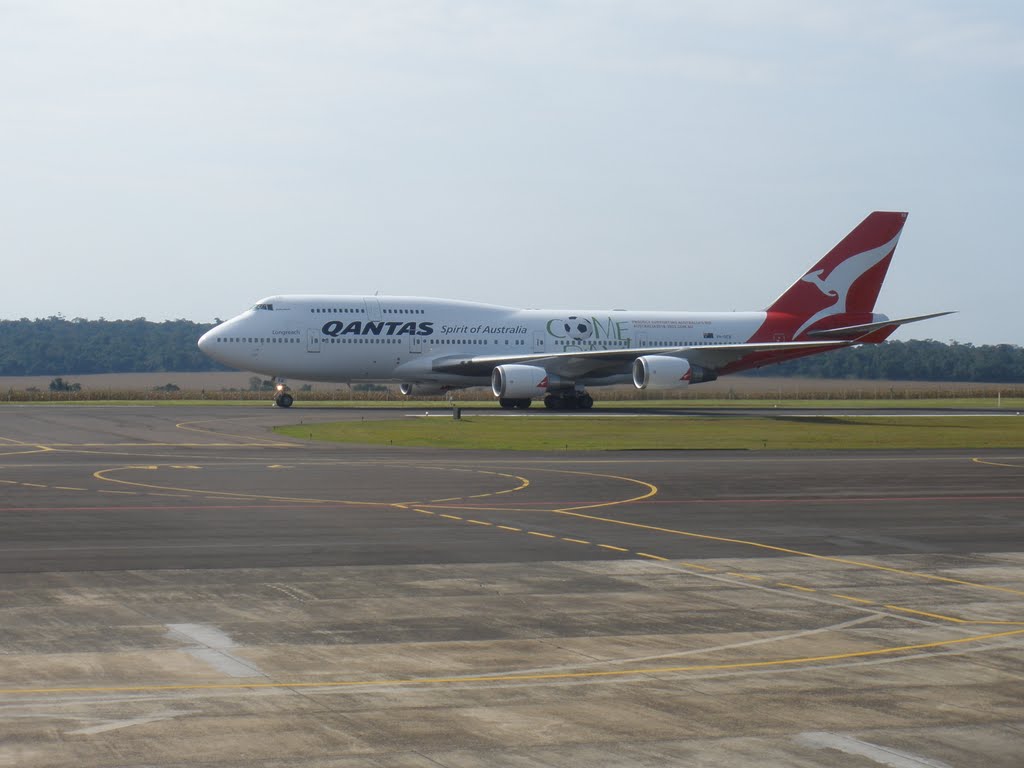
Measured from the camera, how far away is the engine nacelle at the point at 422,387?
6919cm

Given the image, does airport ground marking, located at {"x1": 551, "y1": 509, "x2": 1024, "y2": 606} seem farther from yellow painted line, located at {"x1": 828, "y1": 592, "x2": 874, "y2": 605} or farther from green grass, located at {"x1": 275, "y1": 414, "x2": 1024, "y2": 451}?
green grass, located at {"x1": 275, "y1": 414, "x2": 1024, "y2": 451}

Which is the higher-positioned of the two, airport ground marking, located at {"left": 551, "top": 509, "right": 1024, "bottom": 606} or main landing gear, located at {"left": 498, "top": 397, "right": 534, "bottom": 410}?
main landing gear, located at {"left": 498, "top": 397, "right": 534, "bottom": 410}

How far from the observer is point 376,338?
2621 inches

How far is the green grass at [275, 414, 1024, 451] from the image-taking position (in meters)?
44.8

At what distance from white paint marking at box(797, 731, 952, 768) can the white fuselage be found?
5731 centimetres

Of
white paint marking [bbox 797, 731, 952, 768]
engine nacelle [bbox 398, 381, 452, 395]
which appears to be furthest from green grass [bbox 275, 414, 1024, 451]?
white paint marking [bbox 797, 731, 952, 768]

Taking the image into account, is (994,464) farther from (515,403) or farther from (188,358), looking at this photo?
(188,358)

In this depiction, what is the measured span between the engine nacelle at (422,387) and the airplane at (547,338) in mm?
85

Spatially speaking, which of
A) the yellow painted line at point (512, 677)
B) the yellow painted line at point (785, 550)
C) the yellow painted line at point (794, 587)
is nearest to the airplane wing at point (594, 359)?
the yellow painted line at point (785, 550)

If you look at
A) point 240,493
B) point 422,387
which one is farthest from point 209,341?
point 240,493

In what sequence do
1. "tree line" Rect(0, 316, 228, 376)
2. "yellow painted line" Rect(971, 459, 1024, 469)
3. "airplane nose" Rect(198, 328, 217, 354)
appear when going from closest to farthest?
"yellow painted line" Rect(971, 459, 1024, 469) → "airplane nose" Rect(198, 328, 217, 354) → "tree line" Rect(0, 316, 228, 376)

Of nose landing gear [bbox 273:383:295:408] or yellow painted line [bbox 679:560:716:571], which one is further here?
nose landing gear [bbox 273:383:295:408]

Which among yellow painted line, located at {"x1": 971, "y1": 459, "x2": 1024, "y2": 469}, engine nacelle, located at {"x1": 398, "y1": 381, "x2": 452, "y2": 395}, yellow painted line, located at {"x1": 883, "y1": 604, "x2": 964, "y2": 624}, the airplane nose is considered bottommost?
yellow painted line, located at {"x1": 883, "y1": 604, "x2": 964, "y2": 624}

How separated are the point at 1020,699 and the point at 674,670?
3067mm
